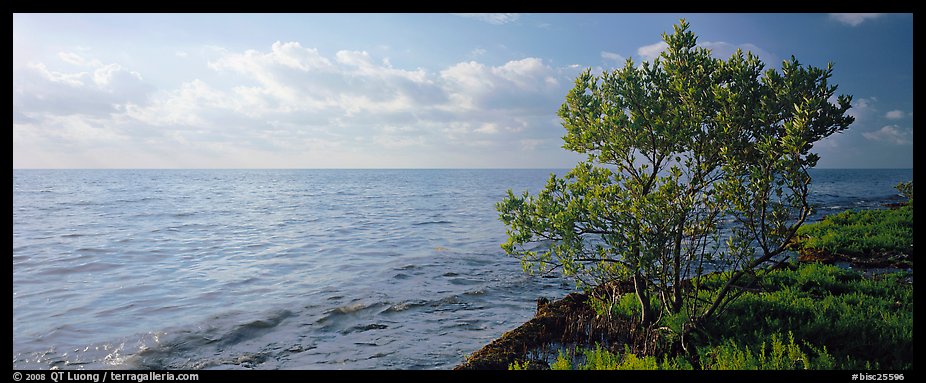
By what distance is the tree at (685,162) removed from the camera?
8.80 m

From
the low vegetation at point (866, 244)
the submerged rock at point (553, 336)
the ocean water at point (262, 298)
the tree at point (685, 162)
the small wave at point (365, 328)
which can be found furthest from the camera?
the low vegetation at point (866, 244)

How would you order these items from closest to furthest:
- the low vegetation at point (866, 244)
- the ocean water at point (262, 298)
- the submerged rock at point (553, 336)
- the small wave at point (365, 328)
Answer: the submerged rock at point (553, 336), the ocean water at point (262, 298), the small wave at point (365, 328), the low vegetation at point (866, 244)

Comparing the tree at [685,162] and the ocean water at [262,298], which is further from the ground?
the tree at [685,162]

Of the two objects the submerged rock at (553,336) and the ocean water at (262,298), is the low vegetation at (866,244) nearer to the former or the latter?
the submerged rock at (553,336)

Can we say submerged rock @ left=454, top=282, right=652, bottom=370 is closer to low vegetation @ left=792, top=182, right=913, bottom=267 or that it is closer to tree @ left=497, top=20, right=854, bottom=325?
tree @ left=497, top=20, right=854, bottom=325

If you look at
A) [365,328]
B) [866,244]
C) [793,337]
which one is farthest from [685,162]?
[866,244]

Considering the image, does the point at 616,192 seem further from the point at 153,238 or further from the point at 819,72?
the point at 153,238

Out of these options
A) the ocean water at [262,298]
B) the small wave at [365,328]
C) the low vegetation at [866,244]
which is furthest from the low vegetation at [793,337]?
the small wave at [365,328]

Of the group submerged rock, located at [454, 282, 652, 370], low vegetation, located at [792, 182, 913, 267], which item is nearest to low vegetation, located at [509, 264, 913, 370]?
submerged rock, located at [454, 282, 652, 370]

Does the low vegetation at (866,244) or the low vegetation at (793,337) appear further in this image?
the low vegetation at (866,244)

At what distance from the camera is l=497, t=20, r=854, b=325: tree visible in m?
8.80

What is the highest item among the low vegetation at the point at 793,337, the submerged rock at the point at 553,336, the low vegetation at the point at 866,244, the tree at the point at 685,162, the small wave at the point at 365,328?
the tree at the point at 685,162
